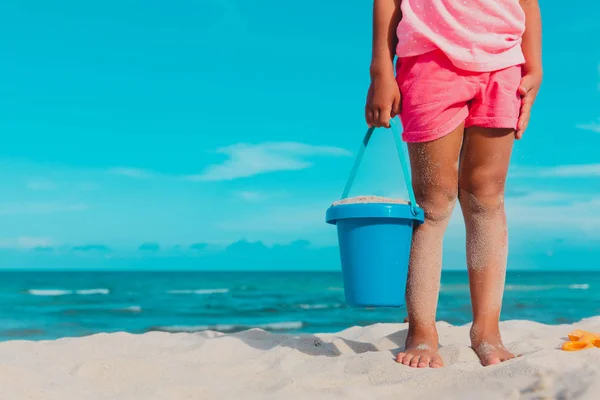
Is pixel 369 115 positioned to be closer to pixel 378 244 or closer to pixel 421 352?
pixel 378 244

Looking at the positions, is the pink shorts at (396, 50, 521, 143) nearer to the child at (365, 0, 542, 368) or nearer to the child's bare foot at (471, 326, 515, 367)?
the child at (365, 0, 542, 368)

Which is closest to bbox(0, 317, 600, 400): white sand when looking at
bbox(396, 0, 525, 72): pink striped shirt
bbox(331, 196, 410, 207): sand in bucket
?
bbox(331, 196, 410, 207): sand in bucket

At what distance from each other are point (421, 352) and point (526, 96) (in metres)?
1.11

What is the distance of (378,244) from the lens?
96.7 inches

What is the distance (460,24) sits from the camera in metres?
2.42

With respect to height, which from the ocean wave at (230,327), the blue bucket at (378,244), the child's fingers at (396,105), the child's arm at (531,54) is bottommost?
the ocean wave at (230,327)

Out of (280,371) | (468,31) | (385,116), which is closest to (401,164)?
(385,116)

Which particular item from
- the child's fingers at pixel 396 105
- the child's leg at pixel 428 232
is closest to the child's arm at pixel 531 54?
the child's leg at pixel 428 232

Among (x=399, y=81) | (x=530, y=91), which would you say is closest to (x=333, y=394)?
(x=399, y=81)

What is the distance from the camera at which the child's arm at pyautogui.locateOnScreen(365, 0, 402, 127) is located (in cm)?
245

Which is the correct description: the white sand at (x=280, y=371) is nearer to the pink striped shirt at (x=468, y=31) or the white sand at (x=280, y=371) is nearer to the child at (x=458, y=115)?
the child at (x=458, y=115)

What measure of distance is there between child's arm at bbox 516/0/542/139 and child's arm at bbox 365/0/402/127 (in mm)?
522

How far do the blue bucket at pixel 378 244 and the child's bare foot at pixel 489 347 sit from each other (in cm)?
35

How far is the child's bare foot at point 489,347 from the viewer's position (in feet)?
7.89
